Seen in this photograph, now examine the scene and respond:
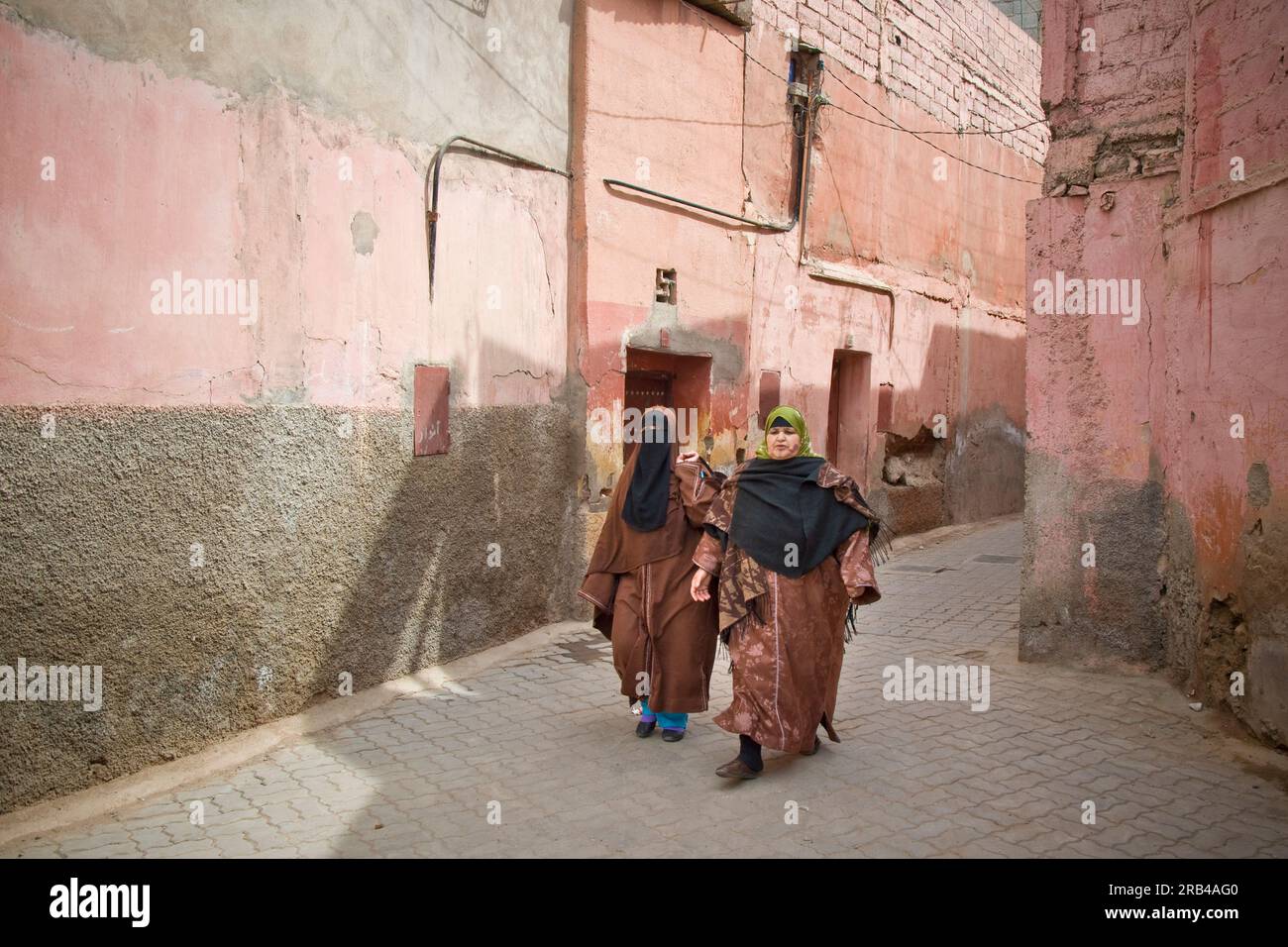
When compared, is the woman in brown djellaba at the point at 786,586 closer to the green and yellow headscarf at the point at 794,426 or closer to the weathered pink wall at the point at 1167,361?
the green and yellow headscarf at the point at 794,426

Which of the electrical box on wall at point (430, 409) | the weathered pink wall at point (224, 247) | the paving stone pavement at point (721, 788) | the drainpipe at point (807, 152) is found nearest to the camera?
the paving stone pavement at point (721, 788)

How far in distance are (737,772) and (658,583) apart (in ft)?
3.54

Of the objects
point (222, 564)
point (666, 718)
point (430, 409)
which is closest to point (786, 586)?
point (666, 718)

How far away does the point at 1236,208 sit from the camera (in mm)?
5117

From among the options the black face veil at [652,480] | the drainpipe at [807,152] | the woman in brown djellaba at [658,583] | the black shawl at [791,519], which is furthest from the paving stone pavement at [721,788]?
the drainpipe at [807,152]

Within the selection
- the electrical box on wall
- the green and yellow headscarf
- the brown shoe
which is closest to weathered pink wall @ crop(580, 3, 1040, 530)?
the electrical box on wall

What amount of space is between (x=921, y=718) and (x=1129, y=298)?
288cm

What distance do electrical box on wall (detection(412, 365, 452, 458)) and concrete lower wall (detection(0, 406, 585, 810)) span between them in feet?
0.28

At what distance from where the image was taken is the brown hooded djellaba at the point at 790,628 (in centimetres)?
453

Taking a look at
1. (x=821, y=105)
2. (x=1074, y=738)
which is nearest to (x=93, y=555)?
(x=1074, y=738)

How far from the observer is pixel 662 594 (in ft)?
17.0

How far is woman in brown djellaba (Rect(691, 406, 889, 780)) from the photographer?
14.9 feet

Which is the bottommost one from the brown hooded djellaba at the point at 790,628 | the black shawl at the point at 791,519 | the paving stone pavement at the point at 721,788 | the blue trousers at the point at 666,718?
the paving stone pavement at the point at 721,788

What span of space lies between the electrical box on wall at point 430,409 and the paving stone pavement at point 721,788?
1544 mm
